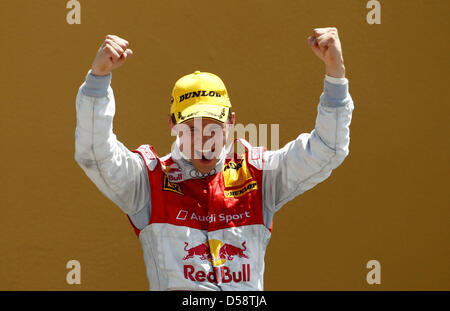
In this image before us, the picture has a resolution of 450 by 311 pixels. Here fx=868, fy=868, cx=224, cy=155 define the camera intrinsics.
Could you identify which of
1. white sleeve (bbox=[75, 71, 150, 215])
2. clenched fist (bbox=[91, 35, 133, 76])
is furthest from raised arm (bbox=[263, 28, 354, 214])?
clenched fist (bbox=[91, 35, 133, 76])

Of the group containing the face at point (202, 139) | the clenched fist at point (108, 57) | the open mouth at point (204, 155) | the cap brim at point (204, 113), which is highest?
the clenched fist at point (108, 57)

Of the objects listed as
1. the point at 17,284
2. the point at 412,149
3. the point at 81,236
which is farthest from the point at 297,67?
the point at 17,284

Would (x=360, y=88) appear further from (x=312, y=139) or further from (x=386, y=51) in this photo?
(x=312, y=139)

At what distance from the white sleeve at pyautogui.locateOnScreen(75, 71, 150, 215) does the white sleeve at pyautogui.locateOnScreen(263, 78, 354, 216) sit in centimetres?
39

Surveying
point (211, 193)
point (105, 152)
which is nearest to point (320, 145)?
point (211, 193)

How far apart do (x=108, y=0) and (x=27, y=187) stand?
837 millimetres

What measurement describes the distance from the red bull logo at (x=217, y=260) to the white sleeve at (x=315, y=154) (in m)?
0.17

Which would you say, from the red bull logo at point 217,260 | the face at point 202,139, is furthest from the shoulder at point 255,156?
the red bull logo at point 217,260

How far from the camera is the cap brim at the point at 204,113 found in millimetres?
2553

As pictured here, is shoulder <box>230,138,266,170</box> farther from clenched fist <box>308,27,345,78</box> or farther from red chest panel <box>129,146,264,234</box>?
clenched fist <box>308,27,345,78</box>

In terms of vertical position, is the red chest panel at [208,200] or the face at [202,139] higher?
the face at [202,139]

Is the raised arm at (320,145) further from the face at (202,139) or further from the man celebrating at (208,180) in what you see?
the face at (202,139)

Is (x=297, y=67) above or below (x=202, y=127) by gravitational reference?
above

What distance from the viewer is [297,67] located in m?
3.69
